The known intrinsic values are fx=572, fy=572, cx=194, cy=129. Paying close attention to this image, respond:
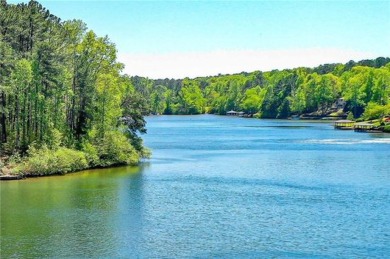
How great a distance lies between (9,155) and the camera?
5588 centimetres

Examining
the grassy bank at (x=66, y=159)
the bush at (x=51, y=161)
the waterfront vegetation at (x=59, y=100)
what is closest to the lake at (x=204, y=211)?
the bush at (x=51, y=161)

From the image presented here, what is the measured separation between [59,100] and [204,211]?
91.4 ft

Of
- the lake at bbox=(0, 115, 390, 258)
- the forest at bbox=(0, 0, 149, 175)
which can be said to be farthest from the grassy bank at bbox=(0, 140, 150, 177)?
the lake at bbox=(0, 115, 390, 258)

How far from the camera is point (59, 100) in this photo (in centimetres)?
6128

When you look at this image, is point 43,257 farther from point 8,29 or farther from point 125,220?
point 8,29

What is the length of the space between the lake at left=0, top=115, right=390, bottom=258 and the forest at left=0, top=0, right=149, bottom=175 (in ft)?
9.54

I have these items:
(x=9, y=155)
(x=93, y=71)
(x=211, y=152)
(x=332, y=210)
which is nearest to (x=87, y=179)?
(x=9, y=155)

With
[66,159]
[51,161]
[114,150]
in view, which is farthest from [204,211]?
[114,150]

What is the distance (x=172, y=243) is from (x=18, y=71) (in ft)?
98.2

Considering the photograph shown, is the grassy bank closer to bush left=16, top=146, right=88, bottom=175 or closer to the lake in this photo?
bush left=16, top=146, right=88, bottom=175

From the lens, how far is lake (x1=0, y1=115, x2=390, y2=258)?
30.7 metres

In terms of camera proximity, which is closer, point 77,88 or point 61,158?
point 61,158

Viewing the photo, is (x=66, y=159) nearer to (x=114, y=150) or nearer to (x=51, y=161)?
(x=51, y=161)

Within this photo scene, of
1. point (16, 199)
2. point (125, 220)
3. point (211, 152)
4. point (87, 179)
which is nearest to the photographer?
point (125, 220)
